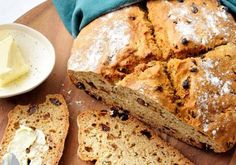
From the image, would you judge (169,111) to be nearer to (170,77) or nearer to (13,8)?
(170,77)

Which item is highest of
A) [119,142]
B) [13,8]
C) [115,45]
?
[115,45]

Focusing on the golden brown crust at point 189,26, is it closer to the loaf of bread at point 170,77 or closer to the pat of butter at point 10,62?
the loaf of bread at point 170,77

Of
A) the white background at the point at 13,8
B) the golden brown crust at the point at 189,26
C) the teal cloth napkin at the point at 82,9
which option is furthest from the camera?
the white background at the point at 13,8

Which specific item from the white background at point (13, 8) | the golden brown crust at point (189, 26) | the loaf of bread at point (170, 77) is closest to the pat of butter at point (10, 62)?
the loaf of bread at point (170, 77)

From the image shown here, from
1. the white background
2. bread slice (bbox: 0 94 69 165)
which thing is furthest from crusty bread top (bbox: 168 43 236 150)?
the white background

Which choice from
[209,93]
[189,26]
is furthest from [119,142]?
[189,26]
